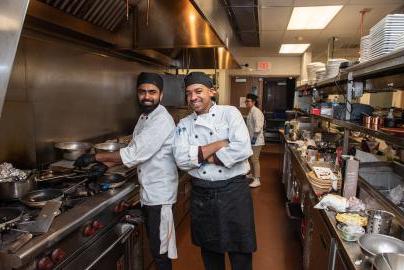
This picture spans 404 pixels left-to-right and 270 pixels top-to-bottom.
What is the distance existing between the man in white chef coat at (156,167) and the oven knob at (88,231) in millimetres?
456

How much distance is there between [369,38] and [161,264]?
6.52ft

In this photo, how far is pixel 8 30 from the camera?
2.69ft

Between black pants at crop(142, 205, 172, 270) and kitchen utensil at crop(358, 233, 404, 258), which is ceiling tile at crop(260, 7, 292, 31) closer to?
black pants at crop(142, 205, 172, 270)

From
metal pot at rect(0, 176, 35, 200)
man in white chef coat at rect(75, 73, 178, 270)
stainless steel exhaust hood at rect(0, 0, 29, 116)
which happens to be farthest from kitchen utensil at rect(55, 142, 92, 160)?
stainless steel exhaust hood at rect(0, 0, 29, 116)

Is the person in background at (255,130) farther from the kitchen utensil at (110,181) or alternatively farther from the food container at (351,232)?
the food container at (351,232)

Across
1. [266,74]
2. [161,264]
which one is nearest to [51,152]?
[161,264]

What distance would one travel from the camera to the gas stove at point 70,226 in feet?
3.86

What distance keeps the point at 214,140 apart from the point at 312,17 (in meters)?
3.08

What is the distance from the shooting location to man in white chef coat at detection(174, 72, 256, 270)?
1769 mm

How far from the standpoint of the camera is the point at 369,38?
6.31ft

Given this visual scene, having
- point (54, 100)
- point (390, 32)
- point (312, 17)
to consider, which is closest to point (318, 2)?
point (312, 17)

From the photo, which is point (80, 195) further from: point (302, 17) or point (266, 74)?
point (266, 74)

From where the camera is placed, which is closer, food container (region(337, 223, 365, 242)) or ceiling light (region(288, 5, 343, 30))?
food container (region(337, 223, 365, 242))

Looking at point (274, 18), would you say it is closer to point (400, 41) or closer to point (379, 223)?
point (400, 41)
